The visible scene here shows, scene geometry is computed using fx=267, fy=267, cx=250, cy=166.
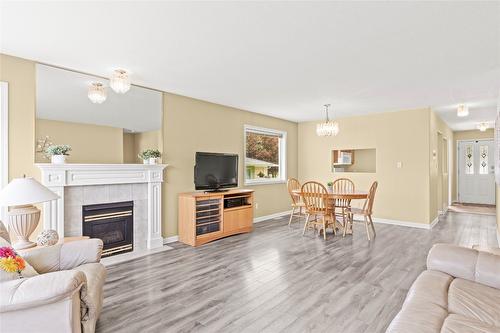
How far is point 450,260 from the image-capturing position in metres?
1.95

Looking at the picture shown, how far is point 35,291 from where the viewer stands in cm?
146

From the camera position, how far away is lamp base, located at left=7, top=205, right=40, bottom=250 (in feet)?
7.30

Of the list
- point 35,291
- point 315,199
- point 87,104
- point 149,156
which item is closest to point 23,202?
point 35,291

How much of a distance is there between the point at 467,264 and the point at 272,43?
244 centimetres

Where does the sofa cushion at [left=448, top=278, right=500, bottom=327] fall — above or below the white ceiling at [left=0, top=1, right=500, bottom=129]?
below

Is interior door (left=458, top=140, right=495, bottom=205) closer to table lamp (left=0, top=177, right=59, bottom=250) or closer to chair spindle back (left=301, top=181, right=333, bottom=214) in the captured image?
chair spindle back (left=301, top=181, right=333, bottom=214)

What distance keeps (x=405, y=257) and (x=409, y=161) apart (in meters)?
2.64

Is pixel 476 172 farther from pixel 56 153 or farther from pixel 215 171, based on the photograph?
pixel 56 153

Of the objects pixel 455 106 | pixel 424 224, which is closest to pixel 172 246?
pixel 424 224

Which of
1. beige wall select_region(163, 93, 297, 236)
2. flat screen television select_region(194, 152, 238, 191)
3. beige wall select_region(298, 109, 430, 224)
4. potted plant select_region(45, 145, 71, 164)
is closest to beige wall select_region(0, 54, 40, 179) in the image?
potted plant select_region(45, 145, 71, 164)

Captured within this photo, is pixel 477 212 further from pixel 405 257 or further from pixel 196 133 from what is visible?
pixel 196 133

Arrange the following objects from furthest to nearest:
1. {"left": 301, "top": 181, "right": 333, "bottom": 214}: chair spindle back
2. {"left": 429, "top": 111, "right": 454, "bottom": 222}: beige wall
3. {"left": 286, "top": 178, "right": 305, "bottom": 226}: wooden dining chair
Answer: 1. {"left": 429, "top": 111, "right": 454, "bottom": 222}: beige wall
2. {"left": 286, "top": 178, "right": 305, "bottom": 226}: wooden dining chair
3. {"left": 301, "top": 181, "right": 333, "bottom": 214}: chair spindle back

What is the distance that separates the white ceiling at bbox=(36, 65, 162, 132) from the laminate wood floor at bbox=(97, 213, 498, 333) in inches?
76.6

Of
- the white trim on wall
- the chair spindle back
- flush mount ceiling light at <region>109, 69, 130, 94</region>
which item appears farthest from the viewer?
the chair spindle back
